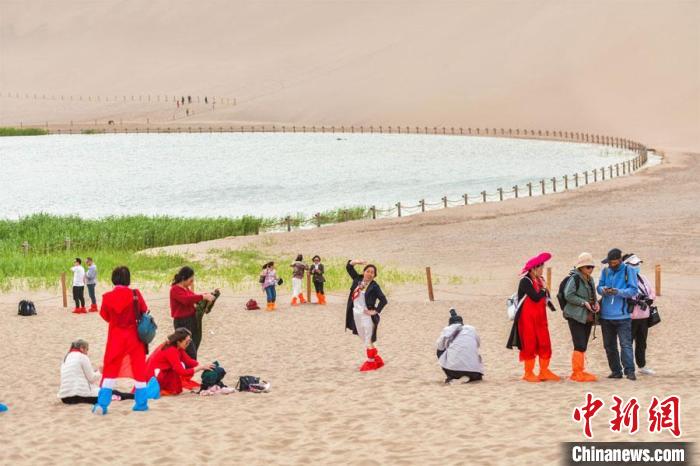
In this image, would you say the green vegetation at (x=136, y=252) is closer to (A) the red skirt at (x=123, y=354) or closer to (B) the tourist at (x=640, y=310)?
(B) the tourist at (x=640, y=310)

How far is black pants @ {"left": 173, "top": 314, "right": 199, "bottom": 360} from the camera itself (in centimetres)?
Answer: 1288

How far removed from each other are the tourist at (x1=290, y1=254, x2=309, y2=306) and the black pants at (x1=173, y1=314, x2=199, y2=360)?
8436 millimetres

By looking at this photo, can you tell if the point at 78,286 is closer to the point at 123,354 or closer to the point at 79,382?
the point at 79,382

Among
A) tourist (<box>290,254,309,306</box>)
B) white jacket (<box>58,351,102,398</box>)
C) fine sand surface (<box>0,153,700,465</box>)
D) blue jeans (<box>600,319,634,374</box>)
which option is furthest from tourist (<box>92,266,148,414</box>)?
tourist (<box>290,254,309,306</box>)

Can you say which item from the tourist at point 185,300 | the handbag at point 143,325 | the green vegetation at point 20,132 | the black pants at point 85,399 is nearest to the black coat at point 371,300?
the tourist at point 185,300

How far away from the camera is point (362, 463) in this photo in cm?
937

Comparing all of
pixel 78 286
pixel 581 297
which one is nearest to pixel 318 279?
pixel 78 286

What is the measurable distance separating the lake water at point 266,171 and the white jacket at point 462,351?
42.8m

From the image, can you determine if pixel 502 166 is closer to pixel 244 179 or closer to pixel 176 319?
pixel 244 179

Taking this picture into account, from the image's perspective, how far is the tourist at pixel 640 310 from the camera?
40.1 ft

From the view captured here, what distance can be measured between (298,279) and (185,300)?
9.59 meters

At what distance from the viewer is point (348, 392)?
12648 millimetres

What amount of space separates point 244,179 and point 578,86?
67.1 metres

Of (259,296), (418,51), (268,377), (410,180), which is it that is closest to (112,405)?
(268,377)
